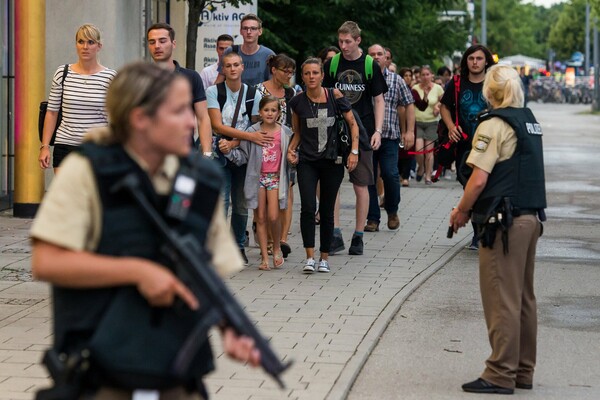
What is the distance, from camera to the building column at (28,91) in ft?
45.0

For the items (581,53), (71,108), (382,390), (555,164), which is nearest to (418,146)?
(555,164)

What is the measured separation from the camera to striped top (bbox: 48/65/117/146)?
9836mm

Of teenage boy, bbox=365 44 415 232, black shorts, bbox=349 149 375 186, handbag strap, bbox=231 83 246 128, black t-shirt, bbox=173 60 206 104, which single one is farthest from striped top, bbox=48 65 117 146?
teenage boy, bbox=365 44 415 232

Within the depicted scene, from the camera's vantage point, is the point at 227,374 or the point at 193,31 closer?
the point at 227,374

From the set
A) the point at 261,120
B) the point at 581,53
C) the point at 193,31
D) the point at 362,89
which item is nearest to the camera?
the point at 261,120

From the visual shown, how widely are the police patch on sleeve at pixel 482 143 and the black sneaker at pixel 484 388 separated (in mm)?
1165

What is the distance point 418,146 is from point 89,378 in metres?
17.1

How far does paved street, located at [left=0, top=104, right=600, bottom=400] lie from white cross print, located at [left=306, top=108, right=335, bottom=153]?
40.7 inches

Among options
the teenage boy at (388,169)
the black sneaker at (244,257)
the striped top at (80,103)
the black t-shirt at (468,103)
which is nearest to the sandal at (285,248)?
the black sneaker at (244,257)

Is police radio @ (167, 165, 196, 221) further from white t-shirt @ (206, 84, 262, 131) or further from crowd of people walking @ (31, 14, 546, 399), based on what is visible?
white t-shirt @ (206, 84, 262, 131)

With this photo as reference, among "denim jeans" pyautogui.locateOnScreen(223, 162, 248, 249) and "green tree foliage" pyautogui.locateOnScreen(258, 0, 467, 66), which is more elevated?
"green tree foliage" pyautogui.locateOnScreen(258, 0, 467, 66)

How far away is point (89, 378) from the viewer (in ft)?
11.7

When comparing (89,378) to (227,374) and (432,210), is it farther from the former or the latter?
(432,210)

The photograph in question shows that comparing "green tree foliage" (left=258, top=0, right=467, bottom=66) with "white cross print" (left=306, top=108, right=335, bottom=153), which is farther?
"green tree foliage" (left=258, top=0, right=467, bottom=66)
